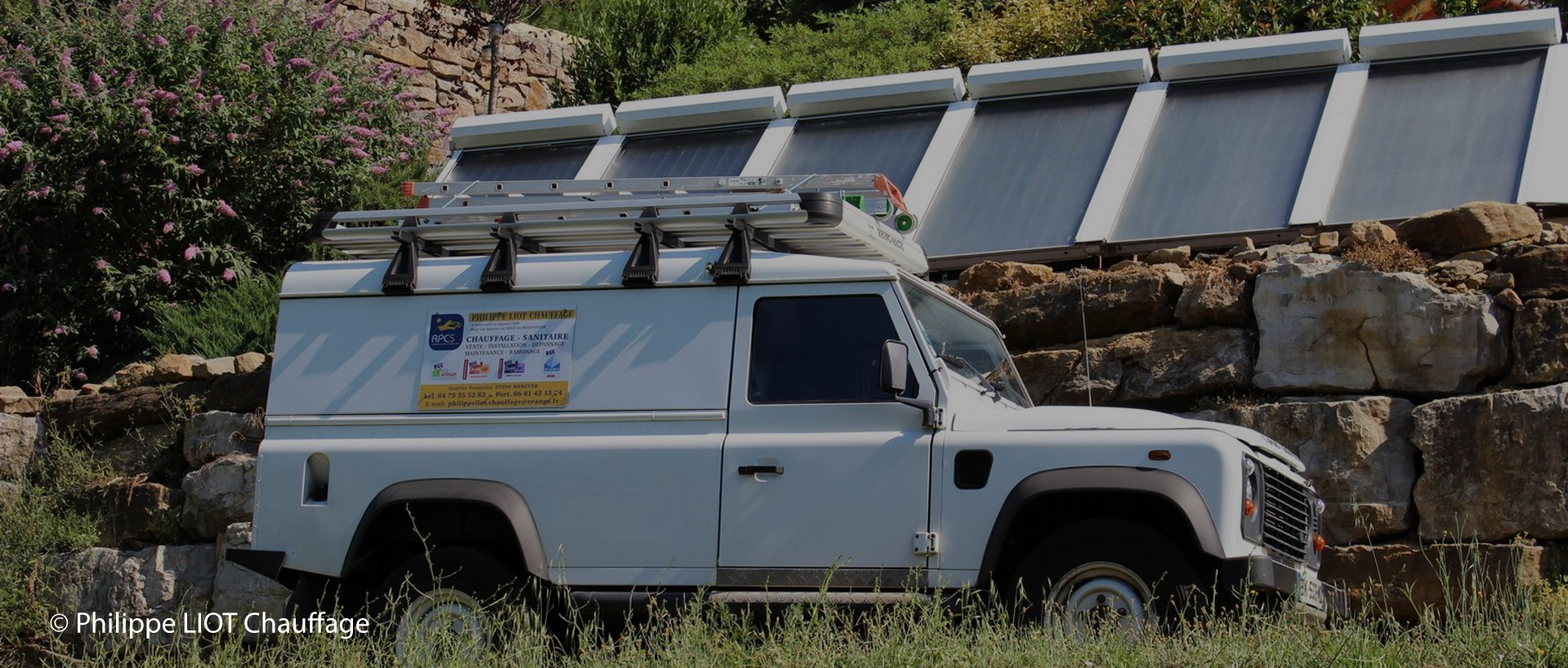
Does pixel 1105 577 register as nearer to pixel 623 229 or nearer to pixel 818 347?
pixel 818 347

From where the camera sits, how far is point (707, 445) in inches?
253

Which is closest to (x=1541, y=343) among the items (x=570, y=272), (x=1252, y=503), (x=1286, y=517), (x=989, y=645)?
(x=1286, y=517)

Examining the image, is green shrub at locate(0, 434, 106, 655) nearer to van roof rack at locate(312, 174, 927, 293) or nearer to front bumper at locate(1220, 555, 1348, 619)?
van roof rack at locate(312, 174, 927, 293)

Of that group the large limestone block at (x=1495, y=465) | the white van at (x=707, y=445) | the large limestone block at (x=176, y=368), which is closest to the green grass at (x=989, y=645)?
the white van at (x=707, y=445)

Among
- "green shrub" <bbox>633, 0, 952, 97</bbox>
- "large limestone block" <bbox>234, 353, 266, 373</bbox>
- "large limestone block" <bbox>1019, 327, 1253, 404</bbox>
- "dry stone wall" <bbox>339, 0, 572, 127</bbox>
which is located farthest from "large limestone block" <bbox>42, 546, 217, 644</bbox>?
"dry stone wall" <bbox>339, 0, 572, 127</bbox>

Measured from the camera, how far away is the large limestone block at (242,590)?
8.83 meters

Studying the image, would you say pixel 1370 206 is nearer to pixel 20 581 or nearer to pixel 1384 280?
pixel 1384 280

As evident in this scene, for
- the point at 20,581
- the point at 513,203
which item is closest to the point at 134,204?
the point at 20,581

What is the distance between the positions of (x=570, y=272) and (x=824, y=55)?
9429mm

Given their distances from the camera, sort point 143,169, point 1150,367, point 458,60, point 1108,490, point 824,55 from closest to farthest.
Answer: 1. point 1108,490
2. point 1150,367
3. point 143,169
4. point 824,55
5. point 458,60

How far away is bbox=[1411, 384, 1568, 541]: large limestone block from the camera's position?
7.26 m

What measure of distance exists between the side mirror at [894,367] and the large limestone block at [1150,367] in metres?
2.55

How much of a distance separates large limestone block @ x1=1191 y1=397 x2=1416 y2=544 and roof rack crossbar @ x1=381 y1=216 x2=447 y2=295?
445 cm

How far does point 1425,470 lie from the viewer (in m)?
7.61
